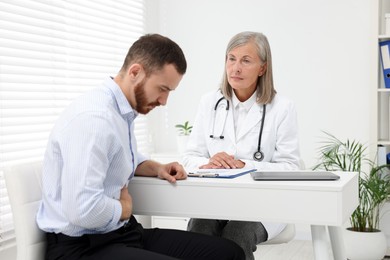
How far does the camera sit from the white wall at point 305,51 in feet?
13.3

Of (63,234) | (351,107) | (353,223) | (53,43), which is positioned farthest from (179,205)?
(351,107)

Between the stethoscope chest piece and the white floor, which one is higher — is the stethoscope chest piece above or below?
above

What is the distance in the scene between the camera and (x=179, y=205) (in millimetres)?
1932

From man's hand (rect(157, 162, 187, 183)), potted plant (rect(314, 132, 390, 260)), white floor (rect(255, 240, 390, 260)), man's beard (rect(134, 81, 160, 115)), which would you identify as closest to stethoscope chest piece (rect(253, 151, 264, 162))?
man's hand (rect(157, 162, 187, 183))

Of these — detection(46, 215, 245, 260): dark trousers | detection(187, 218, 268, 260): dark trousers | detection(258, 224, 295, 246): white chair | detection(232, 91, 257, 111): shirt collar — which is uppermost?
detection(232, 91, 257, 111): shirt collar

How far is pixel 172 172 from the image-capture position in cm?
202

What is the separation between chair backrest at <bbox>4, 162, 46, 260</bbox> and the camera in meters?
1.79

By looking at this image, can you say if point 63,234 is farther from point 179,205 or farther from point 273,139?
point 273,139

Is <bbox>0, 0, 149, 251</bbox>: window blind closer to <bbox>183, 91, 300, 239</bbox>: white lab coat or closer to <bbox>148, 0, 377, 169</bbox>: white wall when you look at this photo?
<bbox>148, 0, 377, 169</bbox>: white wall

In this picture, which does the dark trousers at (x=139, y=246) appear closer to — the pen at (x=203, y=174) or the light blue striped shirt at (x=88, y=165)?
the light blue striped shirt at (x=88, y=165)

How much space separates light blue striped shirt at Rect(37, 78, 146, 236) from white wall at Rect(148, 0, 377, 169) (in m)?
2.41

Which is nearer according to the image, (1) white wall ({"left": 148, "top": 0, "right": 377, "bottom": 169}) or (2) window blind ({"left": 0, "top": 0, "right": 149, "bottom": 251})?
(2) window blind ({"left": 0, "top": 0, "right": 149, "bottom": 251})

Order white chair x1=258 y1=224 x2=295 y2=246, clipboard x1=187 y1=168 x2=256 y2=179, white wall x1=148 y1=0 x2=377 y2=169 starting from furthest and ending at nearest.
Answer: white wall x1=148 y1=0 x2=377 y2=169, white chair x1=258 y1=224 x2=295 y2=246, clipboard x1=187 y1=168 x2=256 y2=179

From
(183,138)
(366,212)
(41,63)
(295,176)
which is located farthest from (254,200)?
(183,138)
